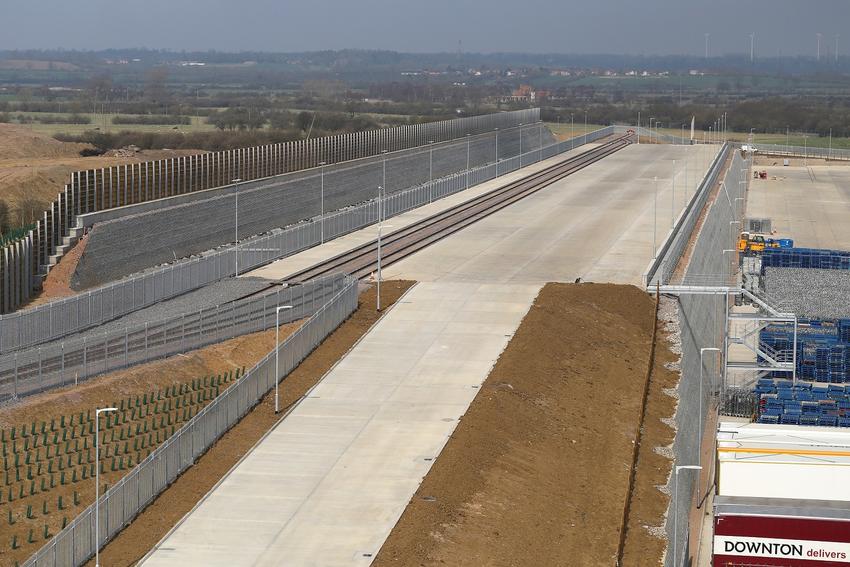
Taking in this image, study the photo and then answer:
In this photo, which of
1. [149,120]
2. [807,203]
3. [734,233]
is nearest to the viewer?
[734,233]

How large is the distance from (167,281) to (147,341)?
1214 cm

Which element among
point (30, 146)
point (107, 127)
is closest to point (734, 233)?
point (30, 146)

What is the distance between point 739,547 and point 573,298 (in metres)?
32.9

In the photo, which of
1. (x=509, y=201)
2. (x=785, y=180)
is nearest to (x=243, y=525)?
(x=509, y=201)

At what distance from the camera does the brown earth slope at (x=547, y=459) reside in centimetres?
3584

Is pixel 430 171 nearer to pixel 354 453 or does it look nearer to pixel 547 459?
pixel 547 459

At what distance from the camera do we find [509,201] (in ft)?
344

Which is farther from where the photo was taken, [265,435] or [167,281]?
[167,281]

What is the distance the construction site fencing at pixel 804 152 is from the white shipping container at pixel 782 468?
146 meters

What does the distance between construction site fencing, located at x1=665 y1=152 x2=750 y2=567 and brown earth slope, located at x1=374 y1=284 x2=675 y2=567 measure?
883 mm

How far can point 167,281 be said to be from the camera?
6244 centimetres

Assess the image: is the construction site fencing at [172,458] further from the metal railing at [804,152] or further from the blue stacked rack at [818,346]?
the metal railing at [804,152]

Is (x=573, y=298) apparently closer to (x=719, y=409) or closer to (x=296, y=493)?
(x=719, y=409)

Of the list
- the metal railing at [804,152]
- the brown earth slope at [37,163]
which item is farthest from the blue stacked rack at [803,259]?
the metal railing at [804,152]
